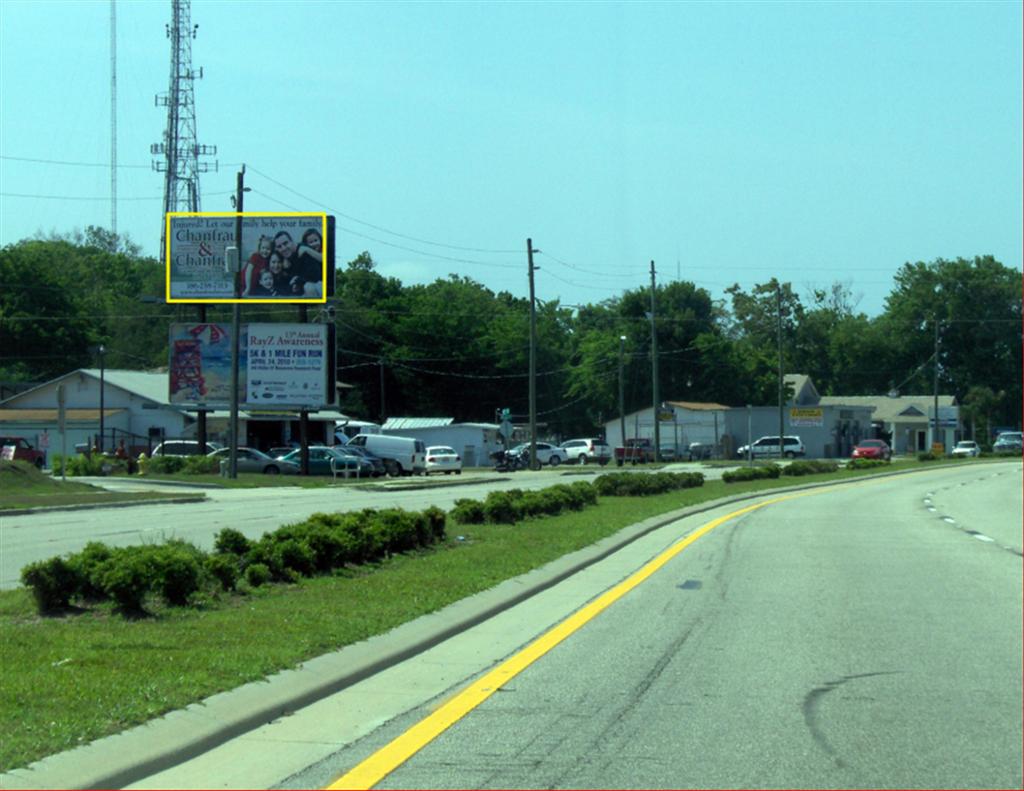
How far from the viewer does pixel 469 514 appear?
22922 mm

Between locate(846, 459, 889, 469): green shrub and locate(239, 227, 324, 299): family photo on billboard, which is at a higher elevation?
locate(239, 227, 324, 299): family photo on billboard

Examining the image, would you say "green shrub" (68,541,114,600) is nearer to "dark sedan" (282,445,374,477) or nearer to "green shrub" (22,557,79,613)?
"green shrub" (22,557,79,613)

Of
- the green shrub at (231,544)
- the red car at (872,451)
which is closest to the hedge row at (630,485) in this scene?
the green shrub at (231,544)

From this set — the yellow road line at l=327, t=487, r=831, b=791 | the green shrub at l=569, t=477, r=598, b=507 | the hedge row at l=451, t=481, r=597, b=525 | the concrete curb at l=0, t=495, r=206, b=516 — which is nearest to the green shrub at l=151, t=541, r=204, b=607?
the yellow road line at l=327, t=487, r=831, b=791

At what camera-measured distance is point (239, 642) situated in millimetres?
9938

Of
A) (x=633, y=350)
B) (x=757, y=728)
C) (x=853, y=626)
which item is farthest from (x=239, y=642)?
(x=633, y=350)

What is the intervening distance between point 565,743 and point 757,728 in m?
1.26

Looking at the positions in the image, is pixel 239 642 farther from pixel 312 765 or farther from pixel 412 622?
pixel 312 765

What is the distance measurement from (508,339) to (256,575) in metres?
99.6

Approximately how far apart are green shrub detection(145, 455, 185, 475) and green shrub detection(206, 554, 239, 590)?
138 feet

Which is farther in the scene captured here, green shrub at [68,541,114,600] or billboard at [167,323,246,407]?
billboard at [167,323,246,407]

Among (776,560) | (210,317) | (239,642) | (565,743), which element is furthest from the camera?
(210,317)

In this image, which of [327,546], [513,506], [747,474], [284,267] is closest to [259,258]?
[284,267]

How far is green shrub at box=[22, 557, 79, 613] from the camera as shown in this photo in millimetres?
11305
